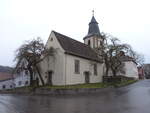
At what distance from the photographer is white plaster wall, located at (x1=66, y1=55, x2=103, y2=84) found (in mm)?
25484

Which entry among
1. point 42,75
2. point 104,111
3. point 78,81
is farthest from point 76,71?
point 104,111

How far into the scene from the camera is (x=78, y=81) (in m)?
27.2

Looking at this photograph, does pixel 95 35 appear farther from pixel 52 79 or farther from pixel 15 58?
pixel 15 58

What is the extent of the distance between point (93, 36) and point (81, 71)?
45.1ft

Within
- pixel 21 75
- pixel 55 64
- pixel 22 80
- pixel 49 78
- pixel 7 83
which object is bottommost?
pixel 7 83

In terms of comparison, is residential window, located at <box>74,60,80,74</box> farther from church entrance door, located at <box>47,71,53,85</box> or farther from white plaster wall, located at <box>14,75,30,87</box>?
white plaster wall, located at <box>14,75,30,87</box>

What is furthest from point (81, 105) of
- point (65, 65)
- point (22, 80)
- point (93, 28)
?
point (22, 80)

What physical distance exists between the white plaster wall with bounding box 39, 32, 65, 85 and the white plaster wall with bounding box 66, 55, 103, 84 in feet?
3.09

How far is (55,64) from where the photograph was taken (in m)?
26.2

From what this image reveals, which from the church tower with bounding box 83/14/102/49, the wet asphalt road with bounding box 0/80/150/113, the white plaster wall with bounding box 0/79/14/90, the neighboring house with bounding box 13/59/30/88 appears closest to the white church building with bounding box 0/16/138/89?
the neighboring house with bounding box 13/59/30/88

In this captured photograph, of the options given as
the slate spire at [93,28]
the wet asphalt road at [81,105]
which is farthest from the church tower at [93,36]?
the wet asphalt road at [81,105]

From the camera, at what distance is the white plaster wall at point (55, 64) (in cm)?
2506

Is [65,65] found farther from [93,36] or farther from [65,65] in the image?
[93,36]

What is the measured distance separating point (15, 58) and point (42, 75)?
5581 mm
